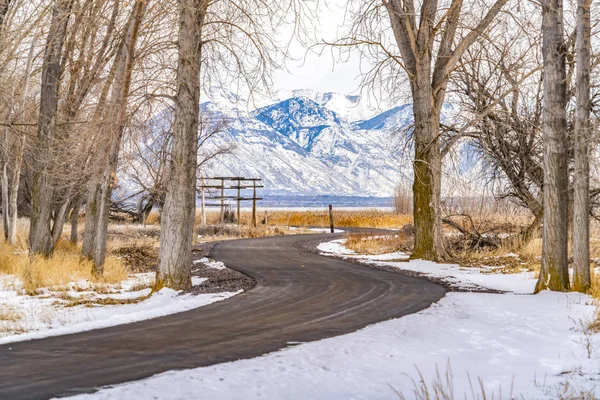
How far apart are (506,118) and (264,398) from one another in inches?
623

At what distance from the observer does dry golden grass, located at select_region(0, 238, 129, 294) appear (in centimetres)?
1292

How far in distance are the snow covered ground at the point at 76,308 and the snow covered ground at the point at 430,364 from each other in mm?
3177

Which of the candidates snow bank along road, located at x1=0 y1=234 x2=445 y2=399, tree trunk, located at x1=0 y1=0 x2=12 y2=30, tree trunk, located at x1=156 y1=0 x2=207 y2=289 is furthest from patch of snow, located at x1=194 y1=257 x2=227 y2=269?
tree trunk, located at x1=0 y1=0 x2=12 y2=30

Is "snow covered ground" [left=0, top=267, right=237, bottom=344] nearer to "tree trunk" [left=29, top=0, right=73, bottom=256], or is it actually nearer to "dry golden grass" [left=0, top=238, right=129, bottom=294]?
"dry golden grass" [left=0, top=238, right=129, bottom=294]

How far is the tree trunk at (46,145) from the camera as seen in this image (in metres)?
15.8

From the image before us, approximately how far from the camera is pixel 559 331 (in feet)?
28.8

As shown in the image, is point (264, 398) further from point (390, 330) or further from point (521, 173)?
point (521, 173)

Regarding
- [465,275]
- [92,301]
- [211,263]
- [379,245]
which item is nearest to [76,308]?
[92,301]

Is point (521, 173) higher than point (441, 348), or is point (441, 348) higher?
point (521, 173)

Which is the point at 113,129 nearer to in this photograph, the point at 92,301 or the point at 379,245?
the point at 92,301

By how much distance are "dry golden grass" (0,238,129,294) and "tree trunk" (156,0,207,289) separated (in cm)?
244

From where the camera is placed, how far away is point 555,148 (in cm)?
1148

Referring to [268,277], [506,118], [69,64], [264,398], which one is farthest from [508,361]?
[69,64]

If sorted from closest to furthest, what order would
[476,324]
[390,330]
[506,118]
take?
[390,330] → [476,324] → [506,118]
